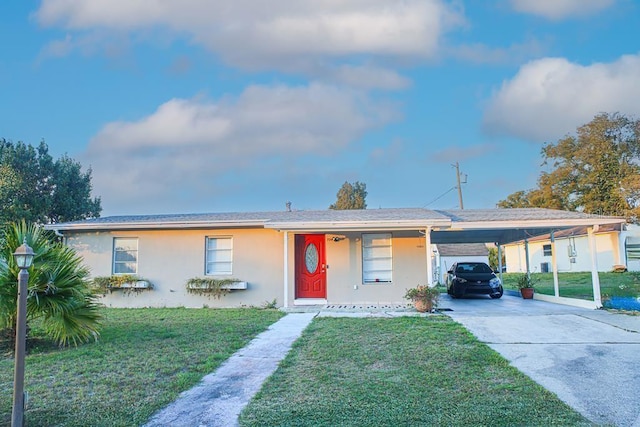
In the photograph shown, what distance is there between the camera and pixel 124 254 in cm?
1390

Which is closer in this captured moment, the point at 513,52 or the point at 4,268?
the point at 4,268

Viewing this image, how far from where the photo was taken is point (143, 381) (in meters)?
5.14

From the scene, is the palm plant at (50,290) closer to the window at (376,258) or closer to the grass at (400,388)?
the grass at (400,388)

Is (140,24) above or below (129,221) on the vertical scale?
above

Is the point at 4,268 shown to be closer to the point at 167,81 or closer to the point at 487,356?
the point at 487,356

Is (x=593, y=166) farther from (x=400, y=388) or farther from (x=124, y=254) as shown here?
(x=400, y=388)

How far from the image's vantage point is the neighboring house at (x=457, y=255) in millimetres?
29578

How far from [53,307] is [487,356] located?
6.45 meters

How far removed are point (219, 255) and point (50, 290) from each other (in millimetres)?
7023

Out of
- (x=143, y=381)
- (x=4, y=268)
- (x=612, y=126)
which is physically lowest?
(x=143, y=381)

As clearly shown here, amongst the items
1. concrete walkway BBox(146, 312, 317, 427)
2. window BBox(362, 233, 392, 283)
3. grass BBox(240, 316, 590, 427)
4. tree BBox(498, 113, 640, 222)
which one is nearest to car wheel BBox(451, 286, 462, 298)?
window BBox(362, 233, 392, 283)

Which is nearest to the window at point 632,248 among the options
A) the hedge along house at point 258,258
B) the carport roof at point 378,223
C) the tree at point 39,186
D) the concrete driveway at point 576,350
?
the hedge along house at point 258,258

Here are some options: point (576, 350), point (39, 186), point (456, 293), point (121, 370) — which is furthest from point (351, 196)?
point (121, 370)

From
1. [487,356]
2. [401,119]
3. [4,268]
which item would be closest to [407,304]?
[487,356]
